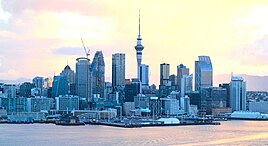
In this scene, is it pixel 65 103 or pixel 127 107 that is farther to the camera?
pixel 127 107

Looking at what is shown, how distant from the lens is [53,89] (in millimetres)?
84688

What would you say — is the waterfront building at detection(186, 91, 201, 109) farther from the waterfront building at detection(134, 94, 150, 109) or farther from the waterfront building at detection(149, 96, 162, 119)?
the waterfront building at detection(134, 94, 150, 109)

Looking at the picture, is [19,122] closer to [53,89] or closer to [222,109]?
[53,89]

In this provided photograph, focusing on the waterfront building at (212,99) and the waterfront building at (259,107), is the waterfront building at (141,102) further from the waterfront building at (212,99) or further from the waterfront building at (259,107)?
the waterfront building at (259,107)

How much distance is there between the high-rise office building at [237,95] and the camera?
3484 inches

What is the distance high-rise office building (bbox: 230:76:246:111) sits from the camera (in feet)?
290

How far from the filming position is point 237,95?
88625 millimetres

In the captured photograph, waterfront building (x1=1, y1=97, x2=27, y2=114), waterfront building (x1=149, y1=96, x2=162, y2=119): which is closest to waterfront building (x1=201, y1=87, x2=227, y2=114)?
waterfront building (x1=149, y1=96, x2=162, y2=119)

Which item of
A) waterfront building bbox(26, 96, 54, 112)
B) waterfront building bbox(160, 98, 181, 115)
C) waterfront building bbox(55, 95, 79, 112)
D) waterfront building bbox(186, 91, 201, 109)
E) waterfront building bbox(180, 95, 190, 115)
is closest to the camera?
waterfront building bbox(26, 96, 54, 112)

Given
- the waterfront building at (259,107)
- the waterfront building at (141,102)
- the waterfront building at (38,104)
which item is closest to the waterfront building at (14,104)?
the waterfront building at (38,104)

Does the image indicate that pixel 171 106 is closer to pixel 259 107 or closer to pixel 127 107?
pixel 127 107

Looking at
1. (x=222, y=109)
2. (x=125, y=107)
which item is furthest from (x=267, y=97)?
(x=125, y=107)

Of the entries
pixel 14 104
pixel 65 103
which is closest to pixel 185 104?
pixel 65 103

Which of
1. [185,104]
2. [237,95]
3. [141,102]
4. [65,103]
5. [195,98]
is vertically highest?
[237,95]
